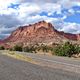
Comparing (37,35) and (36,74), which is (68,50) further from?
(37,35)

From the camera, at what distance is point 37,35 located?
164875mm

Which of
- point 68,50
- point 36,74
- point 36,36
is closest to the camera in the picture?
point 36,74

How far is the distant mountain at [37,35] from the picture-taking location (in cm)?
15662

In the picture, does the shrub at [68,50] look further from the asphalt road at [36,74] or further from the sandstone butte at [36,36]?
the sandstone butte at [36,36]

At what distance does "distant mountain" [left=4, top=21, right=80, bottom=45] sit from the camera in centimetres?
15662

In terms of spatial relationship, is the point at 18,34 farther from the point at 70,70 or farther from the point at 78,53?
the point at 70,70

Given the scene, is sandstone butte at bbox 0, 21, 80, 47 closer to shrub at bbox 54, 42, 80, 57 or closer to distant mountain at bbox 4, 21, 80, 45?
distant mountain at bbox 4, 21, 80, 45

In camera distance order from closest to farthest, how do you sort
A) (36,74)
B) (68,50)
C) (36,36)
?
(36,74)
(68,50)
(36,36)

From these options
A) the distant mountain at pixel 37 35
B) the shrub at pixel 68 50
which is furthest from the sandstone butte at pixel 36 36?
the shrub at pixel 68 50

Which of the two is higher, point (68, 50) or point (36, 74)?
point (68, 50)

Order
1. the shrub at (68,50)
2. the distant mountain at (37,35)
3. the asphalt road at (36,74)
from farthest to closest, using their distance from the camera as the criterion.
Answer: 1. the distant mountain at (37,35)
2. the shrub at (68,50)
3. the asphalt road at (36,74)

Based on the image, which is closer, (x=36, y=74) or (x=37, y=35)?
(x=36, y=74)

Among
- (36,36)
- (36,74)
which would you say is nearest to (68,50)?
(36,74)

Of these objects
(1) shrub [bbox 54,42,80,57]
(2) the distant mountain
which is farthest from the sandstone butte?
(1) shrub [bbox 54,42,80,57]
